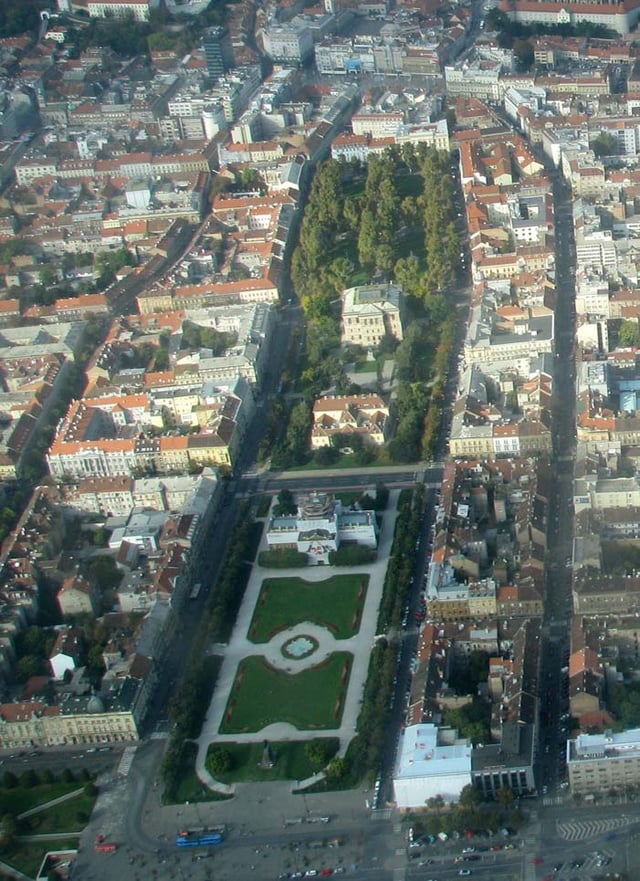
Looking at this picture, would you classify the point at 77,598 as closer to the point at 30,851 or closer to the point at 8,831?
the point at 8,831

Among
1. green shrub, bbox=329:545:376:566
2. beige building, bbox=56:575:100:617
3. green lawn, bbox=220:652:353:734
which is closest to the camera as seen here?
green lawn, bbox=220:652:353:734

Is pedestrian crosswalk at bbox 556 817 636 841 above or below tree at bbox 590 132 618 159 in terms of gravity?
above

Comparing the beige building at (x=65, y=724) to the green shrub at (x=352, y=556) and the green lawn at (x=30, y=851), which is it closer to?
the green lawn at (x=30, y=851)

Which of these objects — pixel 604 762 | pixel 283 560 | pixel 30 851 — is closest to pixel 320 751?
pixel 604 762

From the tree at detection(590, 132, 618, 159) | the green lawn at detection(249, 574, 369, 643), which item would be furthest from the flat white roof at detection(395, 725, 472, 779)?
the tree at detection(590, 132, 618, 159)

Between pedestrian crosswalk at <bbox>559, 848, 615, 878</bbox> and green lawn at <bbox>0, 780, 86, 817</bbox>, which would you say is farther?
green lawn at <bbox>0, 780, 86, 817</bbox>

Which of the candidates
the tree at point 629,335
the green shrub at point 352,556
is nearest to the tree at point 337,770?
the green shrub at point 352,556

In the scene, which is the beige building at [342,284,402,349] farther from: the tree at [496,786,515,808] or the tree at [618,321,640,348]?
the tree at [496,786,515,808]
